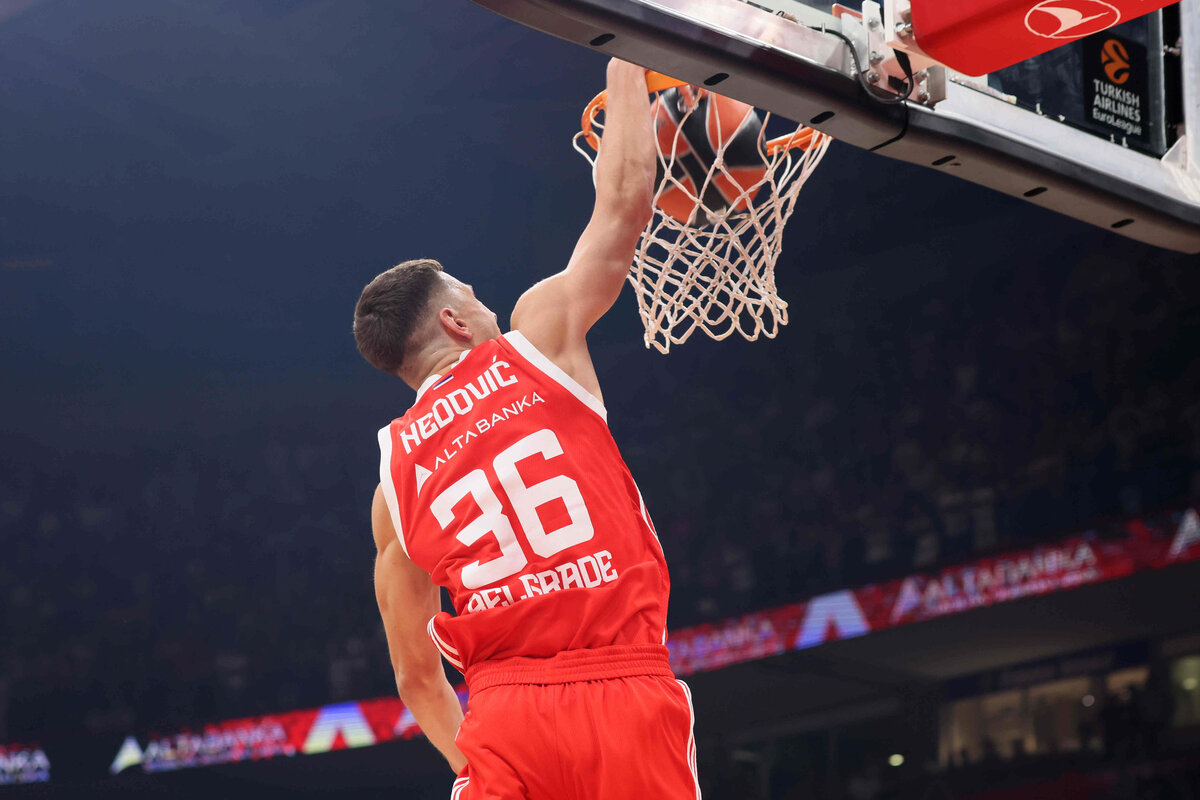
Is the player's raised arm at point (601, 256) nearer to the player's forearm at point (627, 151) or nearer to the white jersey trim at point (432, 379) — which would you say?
the player's forearm at point (627, 151)

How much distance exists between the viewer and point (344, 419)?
883cm

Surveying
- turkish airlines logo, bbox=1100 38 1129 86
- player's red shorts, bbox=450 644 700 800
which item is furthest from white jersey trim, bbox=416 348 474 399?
turkish airlines logo, bbox=1100 38 1129 86

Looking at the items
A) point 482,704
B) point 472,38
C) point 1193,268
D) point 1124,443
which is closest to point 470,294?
point 482,704

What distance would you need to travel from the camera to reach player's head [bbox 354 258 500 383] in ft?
7.70

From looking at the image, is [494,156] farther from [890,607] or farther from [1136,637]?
[1136,637]

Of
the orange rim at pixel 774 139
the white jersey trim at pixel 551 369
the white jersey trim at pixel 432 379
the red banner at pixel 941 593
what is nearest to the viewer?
the white jersey trim at pixel 551 369

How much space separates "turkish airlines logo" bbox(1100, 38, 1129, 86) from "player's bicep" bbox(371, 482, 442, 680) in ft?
6.39

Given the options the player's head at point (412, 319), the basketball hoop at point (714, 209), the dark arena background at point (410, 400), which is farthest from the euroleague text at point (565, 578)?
the dark arena background at point (410, 400)

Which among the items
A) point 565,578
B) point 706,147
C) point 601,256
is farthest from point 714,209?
point 565,578

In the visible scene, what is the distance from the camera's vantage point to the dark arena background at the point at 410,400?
7008 mm

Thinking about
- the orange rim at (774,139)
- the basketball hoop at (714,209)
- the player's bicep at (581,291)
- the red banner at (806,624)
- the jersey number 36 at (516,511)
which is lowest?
the jersey number 36 at (516,511)

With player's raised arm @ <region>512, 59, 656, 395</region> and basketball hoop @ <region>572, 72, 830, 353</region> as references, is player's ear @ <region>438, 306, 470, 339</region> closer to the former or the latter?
player's raised arm @ <region>512, 59, 656, 395</region>

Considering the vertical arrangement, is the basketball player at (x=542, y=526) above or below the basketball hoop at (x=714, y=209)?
below

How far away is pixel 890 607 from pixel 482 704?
5654 mm
